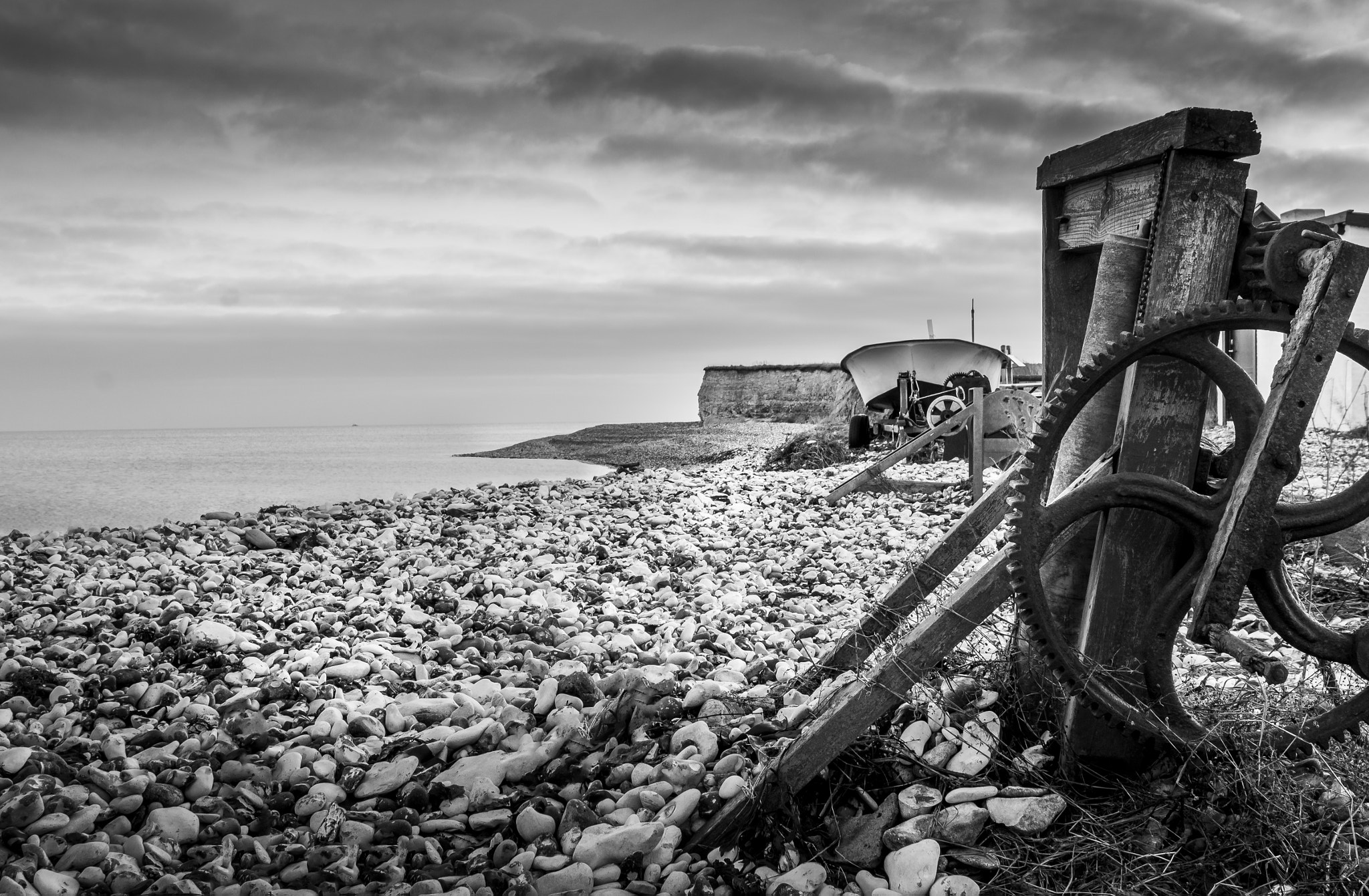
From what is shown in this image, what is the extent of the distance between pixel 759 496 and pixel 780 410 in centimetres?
3230

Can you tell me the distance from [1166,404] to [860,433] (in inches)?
499

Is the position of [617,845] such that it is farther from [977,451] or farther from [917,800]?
[977,451]

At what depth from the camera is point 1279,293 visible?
7.76 ft

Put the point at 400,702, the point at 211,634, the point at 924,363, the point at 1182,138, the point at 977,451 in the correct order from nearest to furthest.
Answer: the point at 1182,138
the point at 400,702
the point at 211,634
the point at 977,451
the point at 924,363

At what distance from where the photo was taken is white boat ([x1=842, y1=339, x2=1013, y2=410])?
1595 centimetres

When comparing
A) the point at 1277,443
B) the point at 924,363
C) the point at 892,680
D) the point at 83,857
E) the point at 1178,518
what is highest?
the point at 924,363

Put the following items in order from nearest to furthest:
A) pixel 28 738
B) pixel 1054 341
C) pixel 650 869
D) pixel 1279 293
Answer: pixel 1279 293 < pixel 650 869 < pixel 1054 341 < pixel 28 738

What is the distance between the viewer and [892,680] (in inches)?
105

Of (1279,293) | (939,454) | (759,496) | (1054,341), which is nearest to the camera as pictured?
(1279,293)

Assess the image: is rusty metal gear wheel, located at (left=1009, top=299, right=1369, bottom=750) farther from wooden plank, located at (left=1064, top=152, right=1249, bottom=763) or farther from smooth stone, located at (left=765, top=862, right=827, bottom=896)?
smooth stone, located at (left=765, top=862, right=827, bottom=896)

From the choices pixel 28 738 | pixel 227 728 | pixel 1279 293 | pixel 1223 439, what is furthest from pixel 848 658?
pixel 1223 439

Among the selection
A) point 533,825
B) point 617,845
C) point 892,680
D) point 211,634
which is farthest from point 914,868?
point 211,634

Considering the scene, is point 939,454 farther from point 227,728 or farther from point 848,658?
point 227,728

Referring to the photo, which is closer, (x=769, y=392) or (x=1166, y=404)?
(x=1166, y=404)
